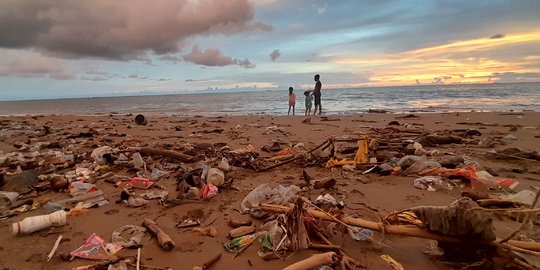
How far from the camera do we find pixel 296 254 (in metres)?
2.48

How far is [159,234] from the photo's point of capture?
9.33 ft

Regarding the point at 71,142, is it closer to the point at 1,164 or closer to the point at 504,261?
the point at 1,164

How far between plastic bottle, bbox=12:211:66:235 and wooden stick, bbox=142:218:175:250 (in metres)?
0.92

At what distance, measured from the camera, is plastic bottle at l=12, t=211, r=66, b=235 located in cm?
296

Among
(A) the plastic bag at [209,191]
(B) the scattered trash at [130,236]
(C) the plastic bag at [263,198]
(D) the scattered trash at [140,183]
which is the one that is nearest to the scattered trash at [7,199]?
(D) the scattered trash at [140,183]

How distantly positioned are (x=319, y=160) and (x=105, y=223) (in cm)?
362

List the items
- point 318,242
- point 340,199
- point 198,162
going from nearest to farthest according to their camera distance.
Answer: point 318,242
point 340,199
point 198,162

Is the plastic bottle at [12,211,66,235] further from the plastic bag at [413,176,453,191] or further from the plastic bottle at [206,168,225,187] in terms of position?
the plastic bag at [413,176,453,191]

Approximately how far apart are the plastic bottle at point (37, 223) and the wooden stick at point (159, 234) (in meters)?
0.92

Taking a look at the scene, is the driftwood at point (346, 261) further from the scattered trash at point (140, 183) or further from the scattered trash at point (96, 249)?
the scattered trash at point (140, 183)

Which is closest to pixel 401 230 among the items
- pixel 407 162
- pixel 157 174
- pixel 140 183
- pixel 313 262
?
pixel 313 262

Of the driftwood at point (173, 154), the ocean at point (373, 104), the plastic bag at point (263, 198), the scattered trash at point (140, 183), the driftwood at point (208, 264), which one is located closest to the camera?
the driftwood at point (208, 264)

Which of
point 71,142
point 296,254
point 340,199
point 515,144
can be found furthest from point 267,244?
point 71,142

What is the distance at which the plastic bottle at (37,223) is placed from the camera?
2.96 meters
